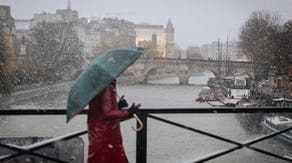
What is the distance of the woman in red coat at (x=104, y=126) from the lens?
1605mm

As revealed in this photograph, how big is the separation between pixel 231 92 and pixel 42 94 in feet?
32.9

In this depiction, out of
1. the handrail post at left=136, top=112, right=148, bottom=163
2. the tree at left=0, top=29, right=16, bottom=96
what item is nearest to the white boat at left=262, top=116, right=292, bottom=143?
the handrail post at left=136, top=112, right=148, bottom=163

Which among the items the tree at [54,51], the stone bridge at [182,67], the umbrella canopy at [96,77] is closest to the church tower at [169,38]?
the stone bridge at [182,67]

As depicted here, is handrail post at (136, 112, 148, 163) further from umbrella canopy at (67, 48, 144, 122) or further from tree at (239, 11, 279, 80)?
tree at (239, 11, 279, 80)

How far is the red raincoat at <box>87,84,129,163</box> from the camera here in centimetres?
160

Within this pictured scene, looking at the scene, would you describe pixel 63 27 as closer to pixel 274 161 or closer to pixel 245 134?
pixel 245 134

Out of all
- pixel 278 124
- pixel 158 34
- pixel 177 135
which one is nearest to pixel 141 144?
pixel 278 124

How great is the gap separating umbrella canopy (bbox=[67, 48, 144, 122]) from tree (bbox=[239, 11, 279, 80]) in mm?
24270

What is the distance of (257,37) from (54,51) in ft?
44.6

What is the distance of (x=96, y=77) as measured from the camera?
1595 millimetres

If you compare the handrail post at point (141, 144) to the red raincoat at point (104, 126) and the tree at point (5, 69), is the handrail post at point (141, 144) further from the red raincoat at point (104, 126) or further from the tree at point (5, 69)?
the tree at point (5, 69)

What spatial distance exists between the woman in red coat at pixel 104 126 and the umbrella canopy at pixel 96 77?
0.04 m

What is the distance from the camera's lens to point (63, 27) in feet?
117

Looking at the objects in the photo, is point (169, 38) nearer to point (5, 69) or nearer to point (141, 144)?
point (5, 69)
